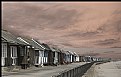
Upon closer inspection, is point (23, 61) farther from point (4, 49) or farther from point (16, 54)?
point (4, 49)

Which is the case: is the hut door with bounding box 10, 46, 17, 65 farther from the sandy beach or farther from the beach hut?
the sandy beach

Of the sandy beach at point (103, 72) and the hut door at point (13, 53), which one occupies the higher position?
the hut door at point (13, 53)

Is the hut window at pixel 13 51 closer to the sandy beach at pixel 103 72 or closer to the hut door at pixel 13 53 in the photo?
the hut door at pixel 13 53

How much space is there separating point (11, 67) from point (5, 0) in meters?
30.0

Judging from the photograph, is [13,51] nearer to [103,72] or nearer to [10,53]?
[10,53]

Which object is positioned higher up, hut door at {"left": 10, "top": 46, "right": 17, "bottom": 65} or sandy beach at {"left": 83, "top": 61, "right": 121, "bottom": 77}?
hut door at {"left": 10, "top": 46, "right": 17, "bottom": 65}

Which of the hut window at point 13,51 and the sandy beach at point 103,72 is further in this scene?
the sandy beach at point 103,72

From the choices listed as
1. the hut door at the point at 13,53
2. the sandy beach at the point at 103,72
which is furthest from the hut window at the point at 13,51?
the sandy beach at the point at 103,72

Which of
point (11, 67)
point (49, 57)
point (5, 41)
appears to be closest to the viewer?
point (5, 41)

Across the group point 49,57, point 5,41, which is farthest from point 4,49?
point 49,57

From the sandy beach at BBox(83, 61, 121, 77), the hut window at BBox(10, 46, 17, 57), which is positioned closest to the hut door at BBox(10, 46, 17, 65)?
the hut window at BBox(10, 46, 17, 57)

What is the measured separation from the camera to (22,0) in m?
6.18

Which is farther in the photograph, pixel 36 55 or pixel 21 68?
pixel 36 55

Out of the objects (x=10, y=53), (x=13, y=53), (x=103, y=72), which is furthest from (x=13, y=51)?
(x=103, y=72)
